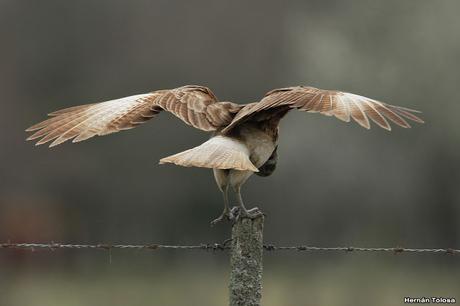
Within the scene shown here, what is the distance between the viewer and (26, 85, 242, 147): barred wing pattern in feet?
20.7

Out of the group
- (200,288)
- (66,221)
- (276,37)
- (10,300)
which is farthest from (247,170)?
(276,37)

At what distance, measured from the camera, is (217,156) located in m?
5.82

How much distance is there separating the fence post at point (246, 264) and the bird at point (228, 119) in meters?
0.19

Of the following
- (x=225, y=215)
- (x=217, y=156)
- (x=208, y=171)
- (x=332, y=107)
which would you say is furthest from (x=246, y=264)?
(x=208, y=171)

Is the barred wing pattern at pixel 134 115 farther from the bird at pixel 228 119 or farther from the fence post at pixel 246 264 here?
the fence post at pixel 246 264

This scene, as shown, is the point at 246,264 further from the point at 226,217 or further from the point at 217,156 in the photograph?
the point at 226,217

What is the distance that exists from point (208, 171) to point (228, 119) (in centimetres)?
978

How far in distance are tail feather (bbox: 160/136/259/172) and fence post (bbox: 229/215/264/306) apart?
52 cm

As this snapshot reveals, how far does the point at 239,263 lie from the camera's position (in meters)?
5.26

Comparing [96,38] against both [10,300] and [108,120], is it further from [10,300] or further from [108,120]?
[108,120]

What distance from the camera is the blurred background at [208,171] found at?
503 inches

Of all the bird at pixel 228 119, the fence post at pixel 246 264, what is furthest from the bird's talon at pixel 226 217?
the fence post at pixel 246 264

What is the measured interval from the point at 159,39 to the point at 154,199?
159 inches

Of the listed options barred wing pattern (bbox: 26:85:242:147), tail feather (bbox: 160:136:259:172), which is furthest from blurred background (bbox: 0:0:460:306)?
tail feather (bbox: 160:136:259:172)
